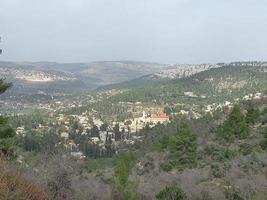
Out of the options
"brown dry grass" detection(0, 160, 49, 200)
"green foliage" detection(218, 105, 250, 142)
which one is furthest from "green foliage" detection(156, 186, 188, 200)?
"green foliage" detection(218, 105, 250, 142)

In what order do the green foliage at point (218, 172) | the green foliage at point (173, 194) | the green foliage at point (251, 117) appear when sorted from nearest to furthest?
the green foliage at point (173, 194) → the green foliage at point (218, 172) → the green foliage at point (251, 117)

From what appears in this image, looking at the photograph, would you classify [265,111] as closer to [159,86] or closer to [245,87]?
[245,87]

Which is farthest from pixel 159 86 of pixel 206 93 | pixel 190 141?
pixel 190 141

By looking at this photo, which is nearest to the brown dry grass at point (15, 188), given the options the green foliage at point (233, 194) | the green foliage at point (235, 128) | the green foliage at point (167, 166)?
the green foliage at point (233, 194)

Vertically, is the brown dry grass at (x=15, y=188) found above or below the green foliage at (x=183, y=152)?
above

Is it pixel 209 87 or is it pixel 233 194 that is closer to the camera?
pixel 233 194

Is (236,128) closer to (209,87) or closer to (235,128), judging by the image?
(235,128)

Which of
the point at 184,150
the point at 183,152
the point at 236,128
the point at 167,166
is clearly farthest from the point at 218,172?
the point at 236,128

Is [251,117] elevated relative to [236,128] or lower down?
elevated

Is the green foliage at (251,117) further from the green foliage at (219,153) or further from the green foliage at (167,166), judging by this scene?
the green foliage at (167,166)
